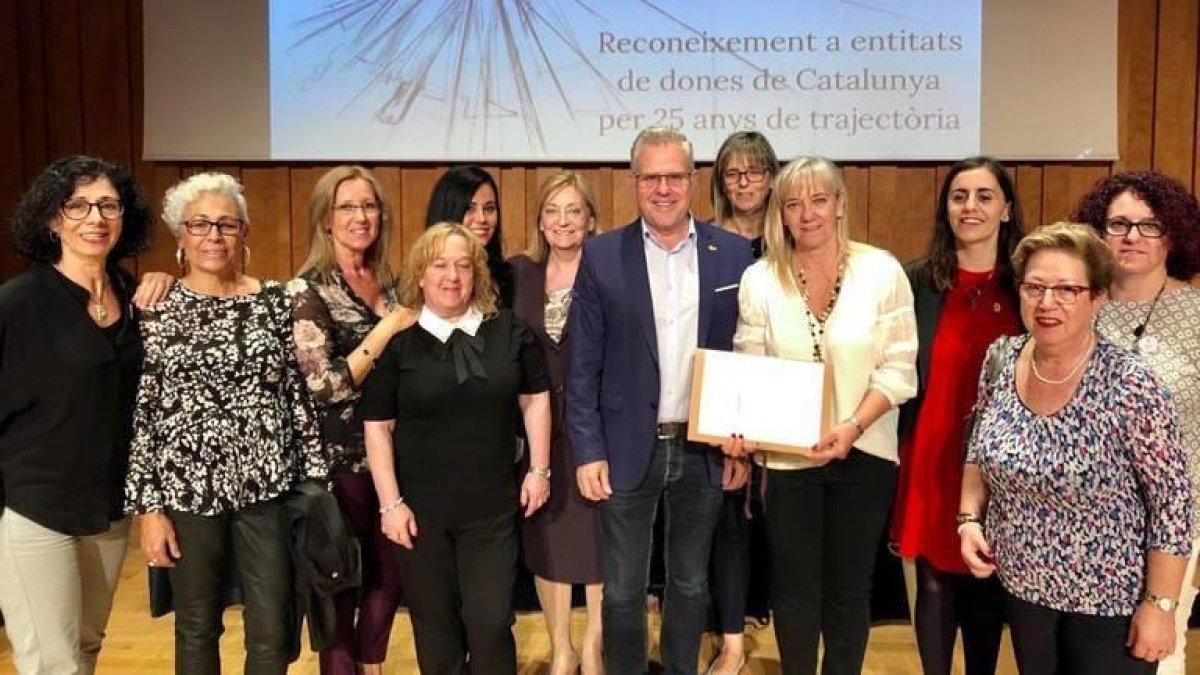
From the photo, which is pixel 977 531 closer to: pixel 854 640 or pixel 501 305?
pixel 854 640

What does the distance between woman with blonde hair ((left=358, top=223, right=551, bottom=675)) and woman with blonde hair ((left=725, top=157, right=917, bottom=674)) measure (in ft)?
1.98

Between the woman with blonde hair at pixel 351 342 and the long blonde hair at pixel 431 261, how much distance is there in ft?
0.18

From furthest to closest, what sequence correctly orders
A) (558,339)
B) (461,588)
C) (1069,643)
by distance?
(558,339), (461,588), (1069,643)

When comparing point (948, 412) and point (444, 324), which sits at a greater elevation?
point (444, 324)

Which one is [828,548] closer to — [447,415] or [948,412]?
[948,412]

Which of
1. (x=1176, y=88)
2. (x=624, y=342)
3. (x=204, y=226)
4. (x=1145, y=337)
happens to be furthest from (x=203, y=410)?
(x=1176, y=88)

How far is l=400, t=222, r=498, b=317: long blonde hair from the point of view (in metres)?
2.32

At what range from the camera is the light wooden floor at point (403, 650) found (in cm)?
320

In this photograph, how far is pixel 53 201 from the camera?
2135 millimetres

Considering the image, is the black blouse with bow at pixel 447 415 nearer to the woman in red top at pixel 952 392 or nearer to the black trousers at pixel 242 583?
the black trousers at pixel 242 583

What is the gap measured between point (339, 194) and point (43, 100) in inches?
142

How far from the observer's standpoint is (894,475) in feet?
7.78

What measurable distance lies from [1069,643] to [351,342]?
5.91 ft

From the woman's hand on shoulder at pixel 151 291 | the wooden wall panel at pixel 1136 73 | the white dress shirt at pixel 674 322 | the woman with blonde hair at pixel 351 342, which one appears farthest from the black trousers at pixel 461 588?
the wooden wall panel at pixel 1136 73
